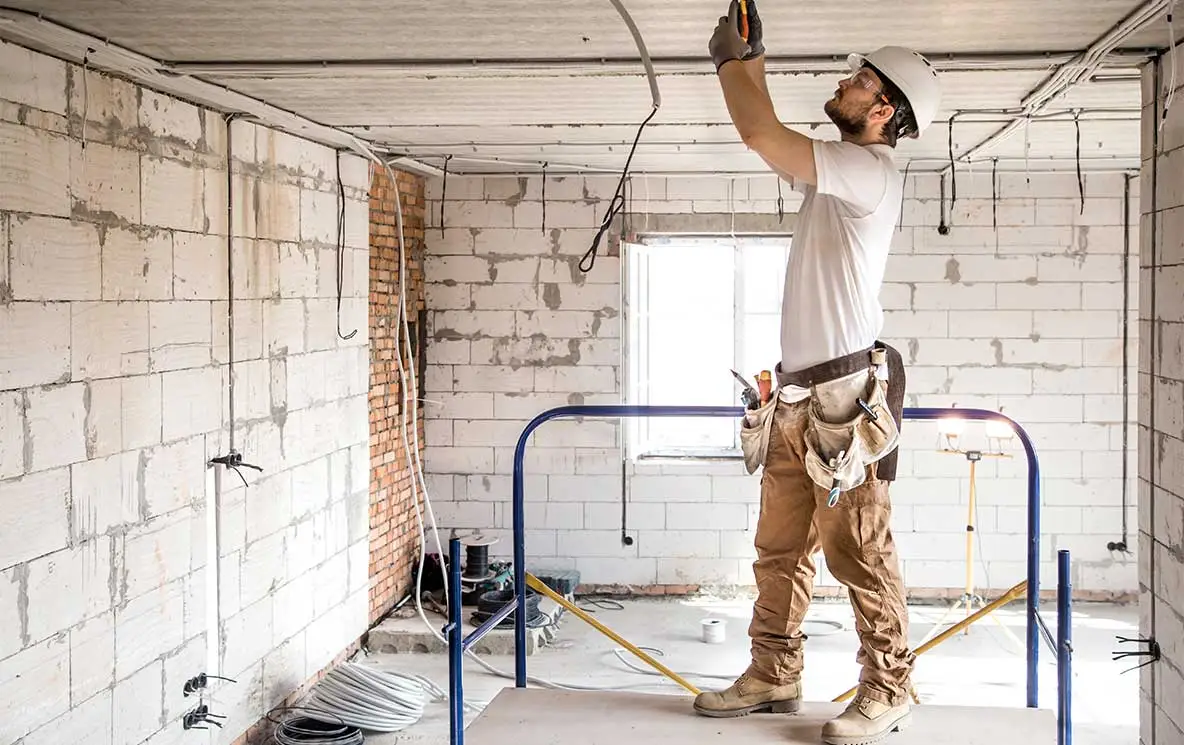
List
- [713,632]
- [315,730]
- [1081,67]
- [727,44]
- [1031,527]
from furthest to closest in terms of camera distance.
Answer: [713,632] < [315,730] < [1081,67] < [1031,527] < [727,44]

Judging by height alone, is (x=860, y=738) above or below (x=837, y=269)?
below

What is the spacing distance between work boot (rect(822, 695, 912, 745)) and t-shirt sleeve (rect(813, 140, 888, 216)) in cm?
124

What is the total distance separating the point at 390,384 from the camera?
7.55m

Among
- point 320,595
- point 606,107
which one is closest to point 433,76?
point 606,107

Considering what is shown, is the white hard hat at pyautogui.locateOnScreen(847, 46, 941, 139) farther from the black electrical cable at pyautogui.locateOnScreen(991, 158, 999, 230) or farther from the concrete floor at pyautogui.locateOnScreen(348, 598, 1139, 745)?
the black electrical cable at pyautogui.locateOnScreen(991, 158, 999, 230)

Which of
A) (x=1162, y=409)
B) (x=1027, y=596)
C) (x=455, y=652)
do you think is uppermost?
(x=1162, y=409)

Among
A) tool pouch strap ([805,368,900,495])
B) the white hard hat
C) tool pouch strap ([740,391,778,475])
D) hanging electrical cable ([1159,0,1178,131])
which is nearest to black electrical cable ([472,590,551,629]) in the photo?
tool pouch strap ([740,391,778,475])

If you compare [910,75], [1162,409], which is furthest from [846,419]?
[1162,409]

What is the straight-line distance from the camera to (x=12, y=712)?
364cm

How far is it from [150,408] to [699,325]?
4.43 metres

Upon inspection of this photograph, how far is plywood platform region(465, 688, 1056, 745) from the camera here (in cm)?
320

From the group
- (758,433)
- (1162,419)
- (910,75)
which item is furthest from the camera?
(1162,419)

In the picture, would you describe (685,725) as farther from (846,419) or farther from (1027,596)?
(1027,596)

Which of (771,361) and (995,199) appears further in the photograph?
(771,361)
